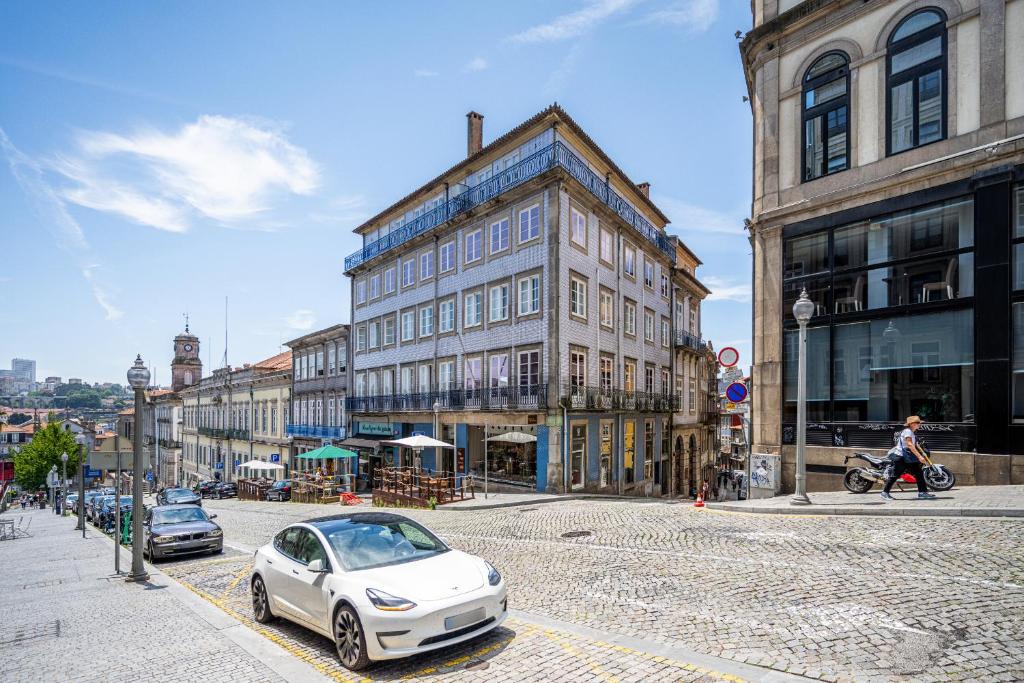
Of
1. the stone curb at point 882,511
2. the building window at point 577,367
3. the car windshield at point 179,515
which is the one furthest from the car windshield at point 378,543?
the building window at point 577,367

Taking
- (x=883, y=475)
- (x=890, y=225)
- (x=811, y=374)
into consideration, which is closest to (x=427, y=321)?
(x=811, y=374)

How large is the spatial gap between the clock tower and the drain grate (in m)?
76.5

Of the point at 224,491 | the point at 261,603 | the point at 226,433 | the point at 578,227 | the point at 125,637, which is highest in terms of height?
the point at 578,227

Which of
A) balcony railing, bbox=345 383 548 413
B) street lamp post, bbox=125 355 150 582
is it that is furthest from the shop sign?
street lamp post, bbox=125 355 150 582

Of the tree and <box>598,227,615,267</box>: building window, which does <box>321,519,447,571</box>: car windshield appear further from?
the tree

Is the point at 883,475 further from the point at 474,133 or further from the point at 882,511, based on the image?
the point at 474,133

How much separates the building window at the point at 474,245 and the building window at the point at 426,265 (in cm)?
366

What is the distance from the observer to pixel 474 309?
1109 inches

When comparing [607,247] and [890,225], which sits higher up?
[607,247]

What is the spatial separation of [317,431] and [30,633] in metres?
35.3

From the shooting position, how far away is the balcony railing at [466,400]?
24297 millimetres

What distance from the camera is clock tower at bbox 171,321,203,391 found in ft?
248

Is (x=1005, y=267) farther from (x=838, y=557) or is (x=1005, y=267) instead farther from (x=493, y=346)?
(x=493, y=346)

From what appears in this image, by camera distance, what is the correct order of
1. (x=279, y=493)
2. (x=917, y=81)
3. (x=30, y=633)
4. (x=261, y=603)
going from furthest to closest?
(x=279, y=493), (x=917, y=81), (x=261, y=603), (x=30, y=633)
